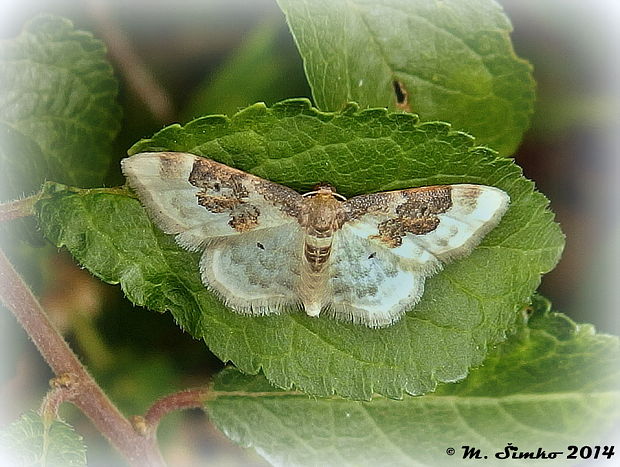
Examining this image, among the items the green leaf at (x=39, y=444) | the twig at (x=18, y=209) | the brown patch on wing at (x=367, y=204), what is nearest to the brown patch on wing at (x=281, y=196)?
the brown patch on wing at (x=367, y=204)

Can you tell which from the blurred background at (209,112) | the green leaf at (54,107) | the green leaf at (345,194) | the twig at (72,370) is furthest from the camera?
the blurred background at (209,112)

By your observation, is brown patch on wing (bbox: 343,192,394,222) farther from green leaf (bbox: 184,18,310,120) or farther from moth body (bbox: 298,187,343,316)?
green leaf (bbox: 184,18,310,120)

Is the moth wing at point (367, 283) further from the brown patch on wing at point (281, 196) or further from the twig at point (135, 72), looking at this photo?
the twig at point (135, 72)

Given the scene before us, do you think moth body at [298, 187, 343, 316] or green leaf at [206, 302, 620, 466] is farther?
green leaf at [206, 302, 620, 466]

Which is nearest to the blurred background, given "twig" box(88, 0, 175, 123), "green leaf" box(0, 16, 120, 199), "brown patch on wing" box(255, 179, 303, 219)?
"twig" box(88, 0, 175, 123)

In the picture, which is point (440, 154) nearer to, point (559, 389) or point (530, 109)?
point (530, 109)

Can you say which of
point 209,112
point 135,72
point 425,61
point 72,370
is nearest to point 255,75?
point 209,112

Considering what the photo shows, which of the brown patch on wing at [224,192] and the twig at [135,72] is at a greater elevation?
the twig at [135,72]
